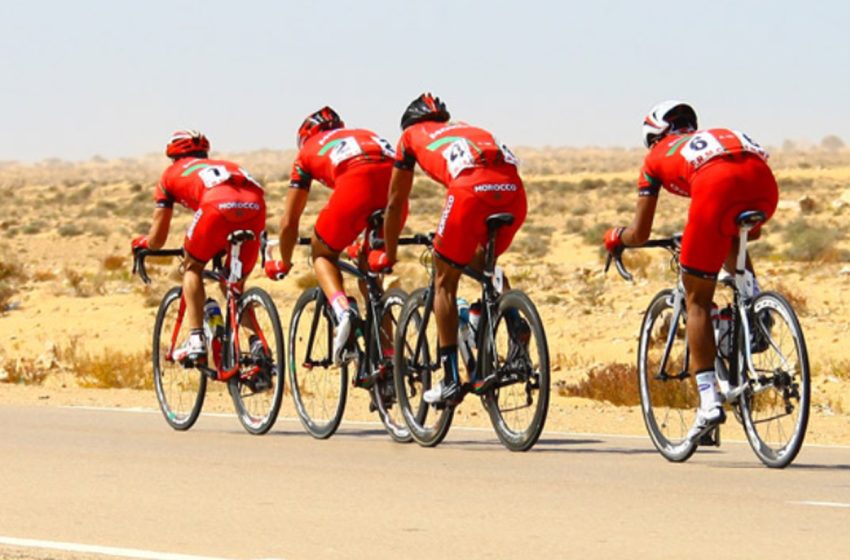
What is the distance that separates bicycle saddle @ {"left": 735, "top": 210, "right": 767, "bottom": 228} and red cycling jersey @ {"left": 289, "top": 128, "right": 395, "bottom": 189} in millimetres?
3167

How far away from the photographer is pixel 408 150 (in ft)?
39.8

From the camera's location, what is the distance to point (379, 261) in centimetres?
1266

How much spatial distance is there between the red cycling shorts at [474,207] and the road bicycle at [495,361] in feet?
0.22

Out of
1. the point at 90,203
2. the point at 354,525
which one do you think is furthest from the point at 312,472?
the point at 90,203

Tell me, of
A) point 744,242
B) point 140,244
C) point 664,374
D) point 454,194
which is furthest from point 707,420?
point 140,244

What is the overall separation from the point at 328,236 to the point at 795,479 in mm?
4077

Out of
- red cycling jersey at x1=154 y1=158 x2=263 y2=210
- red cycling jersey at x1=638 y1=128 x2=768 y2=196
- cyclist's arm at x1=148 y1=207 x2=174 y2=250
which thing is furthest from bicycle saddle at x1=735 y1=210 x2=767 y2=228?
cyclist's arm at x1=148 y1=207 x2=174 y2=250

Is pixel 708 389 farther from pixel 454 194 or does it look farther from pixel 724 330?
pixel 454 194

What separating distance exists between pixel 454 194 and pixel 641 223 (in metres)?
1.24

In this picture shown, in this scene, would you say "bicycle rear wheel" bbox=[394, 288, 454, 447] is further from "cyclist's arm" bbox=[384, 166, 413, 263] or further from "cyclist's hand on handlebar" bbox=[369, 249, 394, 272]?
"cyclist's arm" bbox=[384, 166, 413, 263]

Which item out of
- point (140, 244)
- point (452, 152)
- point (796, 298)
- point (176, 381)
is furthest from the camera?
point (796, 298)

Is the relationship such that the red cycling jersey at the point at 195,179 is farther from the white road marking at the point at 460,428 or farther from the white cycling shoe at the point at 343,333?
the white road marking at the point at 460,428

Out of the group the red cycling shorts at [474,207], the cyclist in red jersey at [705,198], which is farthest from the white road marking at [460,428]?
the red cycling shorts at [474,207]

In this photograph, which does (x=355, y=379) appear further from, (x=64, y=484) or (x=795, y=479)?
(x=795, y=479)
